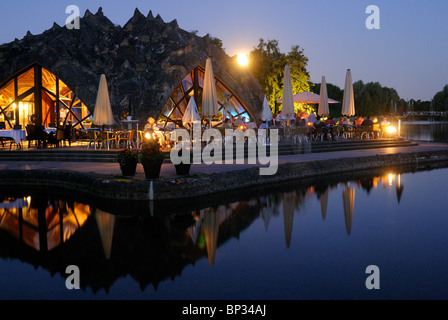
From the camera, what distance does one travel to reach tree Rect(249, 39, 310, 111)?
3444 cm

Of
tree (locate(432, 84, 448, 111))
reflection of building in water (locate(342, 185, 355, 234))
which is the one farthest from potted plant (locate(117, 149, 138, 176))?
tree (locate(432, 84, 448, 111))

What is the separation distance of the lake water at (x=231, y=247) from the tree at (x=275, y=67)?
25663 mm

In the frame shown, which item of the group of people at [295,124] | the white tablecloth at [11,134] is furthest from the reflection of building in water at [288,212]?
the white tablecloth at [11,134]

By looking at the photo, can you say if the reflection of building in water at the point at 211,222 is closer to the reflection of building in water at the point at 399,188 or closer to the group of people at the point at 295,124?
the reflection of building in water at the point at 399,188

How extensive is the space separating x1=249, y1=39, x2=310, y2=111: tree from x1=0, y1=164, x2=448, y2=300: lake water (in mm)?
25663

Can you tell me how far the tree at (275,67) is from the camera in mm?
34438

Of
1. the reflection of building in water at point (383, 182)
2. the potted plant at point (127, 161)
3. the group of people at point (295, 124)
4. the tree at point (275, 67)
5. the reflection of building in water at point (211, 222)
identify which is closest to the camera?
the reflection of building in water at point (211, 222)

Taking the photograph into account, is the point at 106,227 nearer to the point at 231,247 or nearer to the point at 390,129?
the point at 231,247

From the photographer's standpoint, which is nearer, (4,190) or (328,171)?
(4,190)
